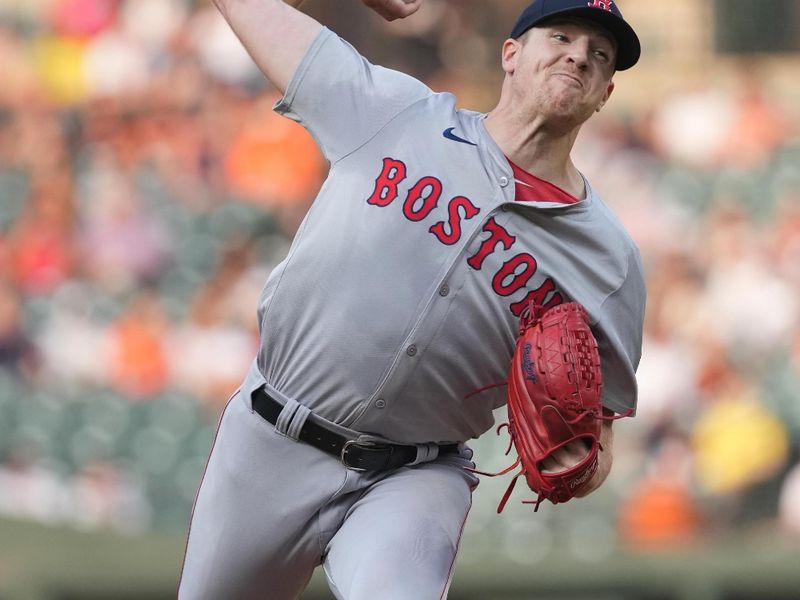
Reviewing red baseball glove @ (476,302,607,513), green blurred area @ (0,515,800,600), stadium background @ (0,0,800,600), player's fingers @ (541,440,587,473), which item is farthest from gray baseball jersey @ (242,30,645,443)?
stadium background @ (0,0,800,600)

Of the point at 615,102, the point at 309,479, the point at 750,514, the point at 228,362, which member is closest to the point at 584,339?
the point at 309,479

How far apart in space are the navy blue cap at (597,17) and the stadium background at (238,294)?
3.03 meters

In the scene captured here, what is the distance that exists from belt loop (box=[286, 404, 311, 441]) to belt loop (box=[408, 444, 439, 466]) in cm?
26

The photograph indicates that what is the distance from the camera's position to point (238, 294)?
785cm

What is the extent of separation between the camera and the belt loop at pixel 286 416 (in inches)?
125

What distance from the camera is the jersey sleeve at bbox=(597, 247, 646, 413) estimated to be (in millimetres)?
3143

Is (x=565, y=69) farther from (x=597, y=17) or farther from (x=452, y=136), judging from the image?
(x=452, y=136)

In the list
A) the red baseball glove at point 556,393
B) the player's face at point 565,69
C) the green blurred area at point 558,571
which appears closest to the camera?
the red baseball glove at point 556,393

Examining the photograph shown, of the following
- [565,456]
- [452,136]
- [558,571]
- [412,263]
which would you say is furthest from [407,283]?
[558,571]

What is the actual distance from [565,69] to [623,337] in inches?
24.3

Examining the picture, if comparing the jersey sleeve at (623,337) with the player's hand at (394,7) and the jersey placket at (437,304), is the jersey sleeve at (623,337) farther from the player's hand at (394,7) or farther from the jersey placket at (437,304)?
the player's hand at (394,7)

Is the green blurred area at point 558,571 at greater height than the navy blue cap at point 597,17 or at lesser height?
lesser

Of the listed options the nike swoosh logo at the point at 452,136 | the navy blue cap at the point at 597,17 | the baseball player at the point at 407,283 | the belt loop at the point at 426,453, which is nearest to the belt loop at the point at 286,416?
the baseball player at the point at 407,283

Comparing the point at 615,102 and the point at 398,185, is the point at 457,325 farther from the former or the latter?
the point at 615,102
